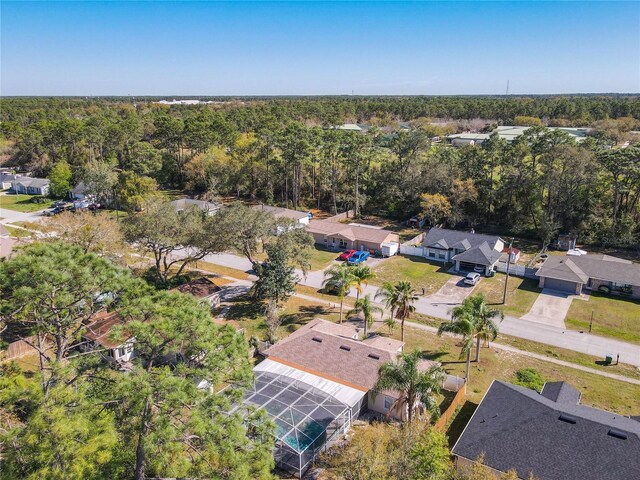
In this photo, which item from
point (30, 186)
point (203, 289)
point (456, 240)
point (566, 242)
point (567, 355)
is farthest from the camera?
point (30, 186)

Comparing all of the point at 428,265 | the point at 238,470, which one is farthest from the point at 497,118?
the point at 238,470

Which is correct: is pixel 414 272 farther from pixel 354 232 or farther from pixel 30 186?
pixel 30 186

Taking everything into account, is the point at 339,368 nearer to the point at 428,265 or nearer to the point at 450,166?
the point at 428,265

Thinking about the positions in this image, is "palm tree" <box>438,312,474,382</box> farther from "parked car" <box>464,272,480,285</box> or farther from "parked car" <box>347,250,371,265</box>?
"parked car" <box>347,250,371,265</box>

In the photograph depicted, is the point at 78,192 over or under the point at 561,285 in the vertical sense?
over

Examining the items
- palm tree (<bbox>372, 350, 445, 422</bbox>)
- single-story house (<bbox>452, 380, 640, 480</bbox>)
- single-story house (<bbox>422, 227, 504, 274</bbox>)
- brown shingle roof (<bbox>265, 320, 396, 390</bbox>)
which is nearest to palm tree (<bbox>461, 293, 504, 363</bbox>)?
single-story house (<bbox>452, 380, 640, 480</bbox>)

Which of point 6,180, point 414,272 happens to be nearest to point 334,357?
point 414,272
